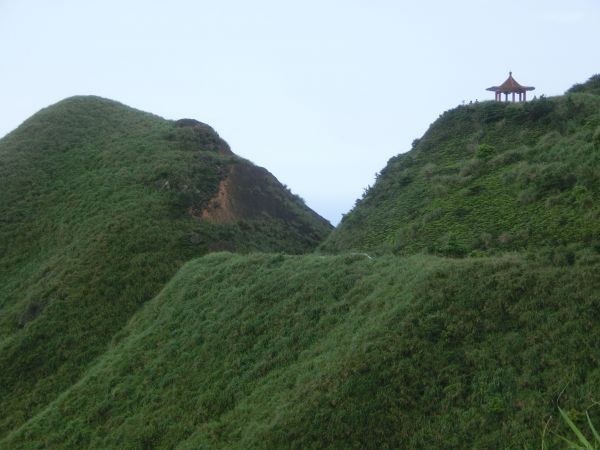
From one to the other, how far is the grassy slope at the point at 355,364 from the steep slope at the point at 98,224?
2.51 meters

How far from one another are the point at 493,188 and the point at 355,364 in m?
9.58

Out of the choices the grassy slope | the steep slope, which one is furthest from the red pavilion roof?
the grassy slope

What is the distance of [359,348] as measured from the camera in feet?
39.3

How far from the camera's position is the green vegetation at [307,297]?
10727mm

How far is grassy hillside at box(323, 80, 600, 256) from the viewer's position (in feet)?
52.0

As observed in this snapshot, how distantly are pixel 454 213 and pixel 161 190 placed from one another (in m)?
11.6

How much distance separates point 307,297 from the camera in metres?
15.4

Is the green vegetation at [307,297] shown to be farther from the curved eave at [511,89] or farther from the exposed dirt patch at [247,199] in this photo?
the curved eave at [511,89]

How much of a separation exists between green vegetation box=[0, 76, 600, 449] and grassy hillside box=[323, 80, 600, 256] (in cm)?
8

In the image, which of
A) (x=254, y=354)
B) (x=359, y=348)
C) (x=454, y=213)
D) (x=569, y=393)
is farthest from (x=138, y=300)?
(x=569, y=393)

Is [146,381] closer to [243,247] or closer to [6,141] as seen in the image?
[243,247]

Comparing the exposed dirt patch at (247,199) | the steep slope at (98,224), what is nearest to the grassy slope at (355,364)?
the steep slope at (98,224)

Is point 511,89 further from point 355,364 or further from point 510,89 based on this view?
point 355,364

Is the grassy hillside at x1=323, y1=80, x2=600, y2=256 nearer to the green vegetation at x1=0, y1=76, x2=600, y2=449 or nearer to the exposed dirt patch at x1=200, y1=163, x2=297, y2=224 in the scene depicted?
the green vegetation at x1=0, y1=76, x2=600, y2=449
